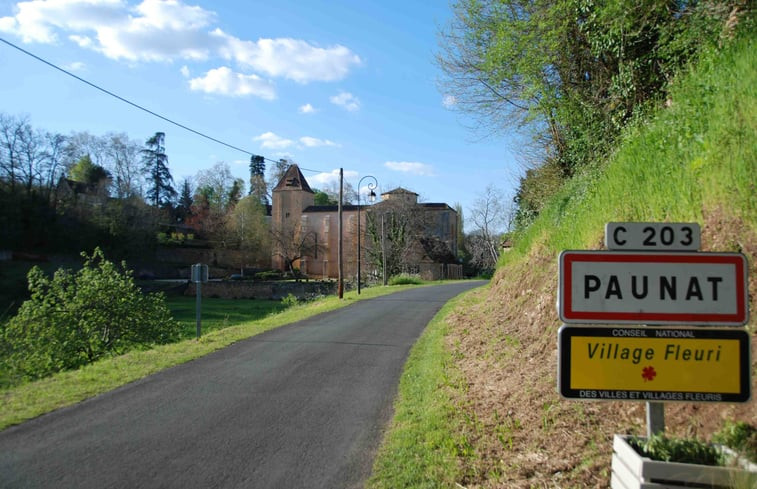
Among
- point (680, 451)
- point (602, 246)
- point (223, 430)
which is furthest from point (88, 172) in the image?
point (680, 451)

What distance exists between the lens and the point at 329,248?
247 ft

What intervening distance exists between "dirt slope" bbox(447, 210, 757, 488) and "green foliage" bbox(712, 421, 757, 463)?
8 cm

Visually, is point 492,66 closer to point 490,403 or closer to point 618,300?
point 490,403

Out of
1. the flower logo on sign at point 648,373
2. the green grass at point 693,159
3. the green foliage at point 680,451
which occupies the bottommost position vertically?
the green foliage at point 680,451

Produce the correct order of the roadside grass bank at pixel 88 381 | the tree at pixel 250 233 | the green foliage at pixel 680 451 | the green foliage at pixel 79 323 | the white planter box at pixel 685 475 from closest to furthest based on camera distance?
the white planter box at pixel 685 475
the green foliage at pixel 680 451
the roadside grass bank at pixel 88 381
the green foliage at pixel 79 323
the tree at pixel 250 233

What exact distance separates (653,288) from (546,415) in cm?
242

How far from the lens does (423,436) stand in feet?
17.5

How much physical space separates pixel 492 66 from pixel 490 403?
8472 millimetres

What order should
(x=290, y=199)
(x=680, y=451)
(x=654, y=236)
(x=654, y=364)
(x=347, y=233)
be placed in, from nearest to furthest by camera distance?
1. (x=680, y=451)
2. (x=654, y=364)
3. (x=654, y=236)
4. (x=347, y=233)
5. (x=290, y=199)

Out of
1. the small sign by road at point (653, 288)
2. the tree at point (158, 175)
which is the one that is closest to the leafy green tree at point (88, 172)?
the tree at point (158, 175)

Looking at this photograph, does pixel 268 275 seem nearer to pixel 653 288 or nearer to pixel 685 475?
pixel 653 288

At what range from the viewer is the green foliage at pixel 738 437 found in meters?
3.00

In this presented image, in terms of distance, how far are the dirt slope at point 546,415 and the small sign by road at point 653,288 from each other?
982 mm

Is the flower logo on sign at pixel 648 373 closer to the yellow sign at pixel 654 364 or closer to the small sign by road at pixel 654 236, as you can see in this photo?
the yellow sign at pixel 654 364
